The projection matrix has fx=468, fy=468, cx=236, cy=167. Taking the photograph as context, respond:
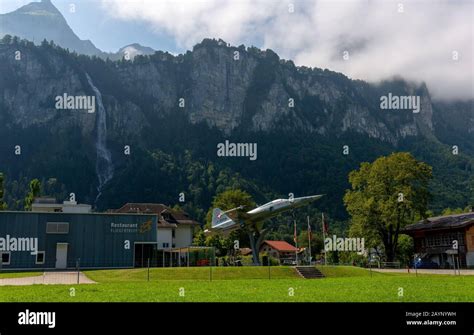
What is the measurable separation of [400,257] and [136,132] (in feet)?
457

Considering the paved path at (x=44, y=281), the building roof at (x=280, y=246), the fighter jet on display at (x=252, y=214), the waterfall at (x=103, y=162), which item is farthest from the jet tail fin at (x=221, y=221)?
the waterfall at (x=103, y=162)

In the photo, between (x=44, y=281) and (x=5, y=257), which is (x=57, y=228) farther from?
(x=44, y=281)

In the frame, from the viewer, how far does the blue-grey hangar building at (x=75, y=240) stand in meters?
52.6

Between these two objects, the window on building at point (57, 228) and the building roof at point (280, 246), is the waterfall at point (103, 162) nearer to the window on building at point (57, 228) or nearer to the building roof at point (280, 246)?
the building roof at point (280, 246)

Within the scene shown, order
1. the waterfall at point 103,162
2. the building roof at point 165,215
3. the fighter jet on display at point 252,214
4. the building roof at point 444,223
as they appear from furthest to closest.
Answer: the waterfall at point 103,162
the building roof at point 165,215
the building roof at point 444,223
the fighter jet on display at point 252,214

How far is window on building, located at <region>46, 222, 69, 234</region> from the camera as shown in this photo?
179 feet

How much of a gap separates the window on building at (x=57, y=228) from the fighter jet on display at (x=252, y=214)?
19.0 meters

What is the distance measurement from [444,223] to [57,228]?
166ft

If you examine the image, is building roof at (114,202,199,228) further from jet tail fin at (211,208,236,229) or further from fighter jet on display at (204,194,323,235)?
fighter jet on display at (204,194,323,235)

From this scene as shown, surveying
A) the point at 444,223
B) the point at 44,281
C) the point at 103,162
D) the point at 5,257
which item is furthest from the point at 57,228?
the point at 103,162

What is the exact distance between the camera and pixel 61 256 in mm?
54781

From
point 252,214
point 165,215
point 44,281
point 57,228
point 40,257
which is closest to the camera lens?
point 44,281
